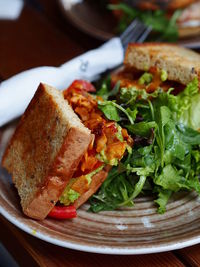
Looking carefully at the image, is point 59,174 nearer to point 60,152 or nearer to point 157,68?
point 60,152

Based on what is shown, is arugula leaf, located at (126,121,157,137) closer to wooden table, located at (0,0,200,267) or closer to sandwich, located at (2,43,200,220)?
sandwich, located at (2,43,200,220)

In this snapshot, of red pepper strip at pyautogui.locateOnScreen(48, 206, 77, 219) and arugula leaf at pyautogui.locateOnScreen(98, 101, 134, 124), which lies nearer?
red pepper strip at pyautogui.locateOnScreen(48, 206, 77, 219)

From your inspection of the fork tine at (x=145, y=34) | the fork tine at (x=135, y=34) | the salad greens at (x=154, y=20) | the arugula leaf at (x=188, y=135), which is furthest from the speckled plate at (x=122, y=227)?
the salad greens at (x=154, y=20)

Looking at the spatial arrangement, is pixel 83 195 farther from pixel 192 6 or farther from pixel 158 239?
pixel 192 6

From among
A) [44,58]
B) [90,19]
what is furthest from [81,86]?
[90,19]

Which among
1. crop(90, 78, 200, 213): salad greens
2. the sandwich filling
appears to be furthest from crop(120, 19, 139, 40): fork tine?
the sandwich filling

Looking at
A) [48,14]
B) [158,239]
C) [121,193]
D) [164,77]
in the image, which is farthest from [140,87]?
[48,14]
